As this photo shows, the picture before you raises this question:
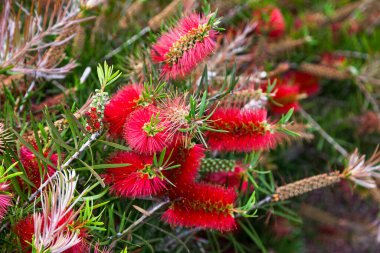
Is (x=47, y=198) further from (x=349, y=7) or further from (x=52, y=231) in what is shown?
(x=349, y=7)

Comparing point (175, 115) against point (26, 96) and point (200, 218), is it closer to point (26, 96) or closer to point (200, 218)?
point (200, 218)

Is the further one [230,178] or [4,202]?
[230,178]

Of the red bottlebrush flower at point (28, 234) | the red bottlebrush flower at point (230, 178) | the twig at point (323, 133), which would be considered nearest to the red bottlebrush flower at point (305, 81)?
the twig at point (323, 133)

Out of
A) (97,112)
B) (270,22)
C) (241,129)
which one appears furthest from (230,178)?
(270,22)

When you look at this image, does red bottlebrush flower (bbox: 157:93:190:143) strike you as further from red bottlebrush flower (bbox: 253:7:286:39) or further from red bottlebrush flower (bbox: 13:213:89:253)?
red bottlebrush flower (bbox: 253:7:286:39)

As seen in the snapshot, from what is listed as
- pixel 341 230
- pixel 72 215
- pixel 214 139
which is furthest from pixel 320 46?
pixel 72 215

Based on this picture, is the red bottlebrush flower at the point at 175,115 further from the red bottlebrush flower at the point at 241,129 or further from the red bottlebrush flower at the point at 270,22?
the red bottlebrush flower at the point at 270,22

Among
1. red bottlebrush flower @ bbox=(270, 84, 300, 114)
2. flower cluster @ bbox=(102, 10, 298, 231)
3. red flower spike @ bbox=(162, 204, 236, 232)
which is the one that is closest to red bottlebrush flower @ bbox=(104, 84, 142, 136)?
flower cluster @ bbox=(102, 10, 298, 231)
